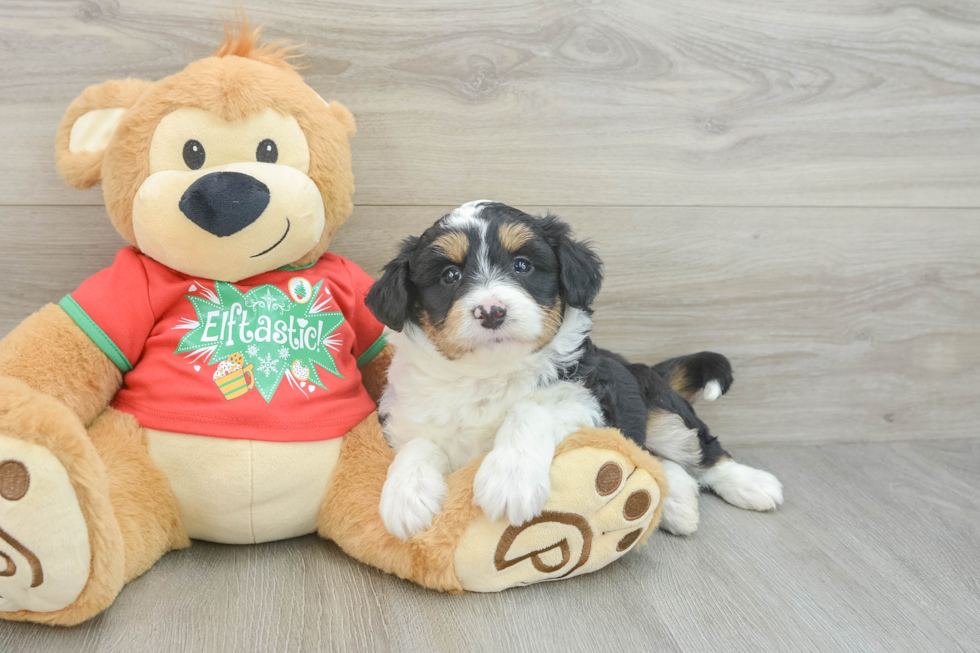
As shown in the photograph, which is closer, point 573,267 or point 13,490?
point 13,490

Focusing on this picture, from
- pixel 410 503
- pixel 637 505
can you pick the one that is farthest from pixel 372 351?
pixel 637 505

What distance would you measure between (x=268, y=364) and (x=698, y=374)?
3.81 ft

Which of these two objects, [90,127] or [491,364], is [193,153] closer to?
[90,127]

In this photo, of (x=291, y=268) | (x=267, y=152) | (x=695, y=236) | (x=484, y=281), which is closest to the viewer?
(x=484, y=281)

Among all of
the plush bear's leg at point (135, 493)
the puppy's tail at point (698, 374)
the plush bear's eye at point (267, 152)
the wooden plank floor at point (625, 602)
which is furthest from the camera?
the puppy's tail at point (698, 374)

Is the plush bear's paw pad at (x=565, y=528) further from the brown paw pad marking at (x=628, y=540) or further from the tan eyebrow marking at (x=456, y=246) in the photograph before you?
the tan eyebrow marking at (x=456, y=246)

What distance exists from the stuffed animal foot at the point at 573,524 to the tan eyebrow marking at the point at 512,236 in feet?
1.32

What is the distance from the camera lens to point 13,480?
113 cm

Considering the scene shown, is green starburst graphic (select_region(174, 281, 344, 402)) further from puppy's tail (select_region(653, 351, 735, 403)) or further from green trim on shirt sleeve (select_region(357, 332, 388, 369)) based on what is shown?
puppy's tail (select_region(653, 351, 735, 403))

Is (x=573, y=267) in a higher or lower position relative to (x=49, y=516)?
higher

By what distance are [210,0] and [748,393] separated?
76.2 inches

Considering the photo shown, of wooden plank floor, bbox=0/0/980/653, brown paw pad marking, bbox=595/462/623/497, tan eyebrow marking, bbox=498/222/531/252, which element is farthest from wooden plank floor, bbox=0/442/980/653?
tan eyebrow marking, bbox=498/222/531/252

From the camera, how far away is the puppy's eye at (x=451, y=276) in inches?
55.0

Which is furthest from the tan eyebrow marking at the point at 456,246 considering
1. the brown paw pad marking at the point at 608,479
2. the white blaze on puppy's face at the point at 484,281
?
the brown paw pad marking at the point at 608,479
